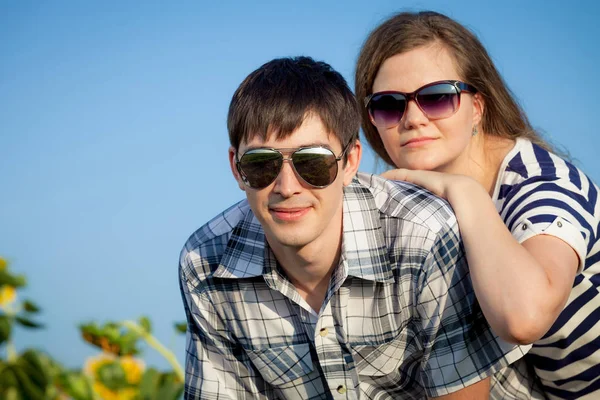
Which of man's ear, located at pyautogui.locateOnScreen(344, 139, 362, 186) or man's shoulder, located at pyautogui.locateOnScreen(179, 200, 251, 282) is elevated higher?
man's ear, located at pyautogui.locateOnScreen(344, 139, 362, 186)

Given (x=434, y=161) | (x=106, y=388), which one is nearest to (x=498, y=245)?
(x=434, y=161)

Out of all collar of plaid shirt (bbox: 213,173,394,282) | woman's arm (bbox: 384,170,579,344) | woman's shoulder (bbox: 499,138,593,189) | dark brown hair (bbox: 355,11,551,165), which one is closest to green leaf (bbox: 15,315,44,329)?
collar of plaid shirt (bbox: 213,173,394,282)

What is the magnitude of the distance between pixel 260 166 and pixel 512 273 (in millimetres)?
1126

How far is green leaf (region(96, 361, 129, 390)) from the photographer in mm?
3205

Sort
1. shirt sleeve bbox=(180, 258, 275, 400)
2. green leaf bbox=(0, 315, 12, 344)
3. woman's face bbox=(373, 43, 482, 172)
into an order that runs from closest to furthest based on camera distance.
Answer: green leaf bbox=(0, 315, 12, 344) → shirt sleeve bbox=(180, 258, 275, 400) → woman's face bbox=(373, 43, 482, 172)

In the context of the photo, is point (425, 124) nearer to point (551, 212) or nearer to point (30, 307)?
point (551, 212)

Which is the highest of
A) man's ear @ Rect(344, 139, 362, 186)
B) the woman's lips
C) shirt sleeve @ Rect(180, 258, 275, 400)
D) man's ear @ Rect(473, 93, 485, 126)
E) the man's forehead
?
man's ear @ Rect(473, 93, 485, 126)

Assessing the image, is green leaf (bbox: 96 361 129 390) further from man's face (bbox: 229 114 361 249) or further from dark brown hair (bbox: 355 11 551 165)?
dark brown hair (bbox: 355 11 551 165)

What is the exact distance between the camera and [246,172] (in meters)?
3.25

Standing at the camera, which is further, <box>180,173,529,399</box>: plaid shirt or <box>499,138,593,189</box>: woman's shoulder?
<box>499,138,593,189</box>: woman's shoulder

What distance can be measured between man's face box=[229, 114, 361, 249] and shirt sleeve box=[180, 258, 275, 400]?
612mm

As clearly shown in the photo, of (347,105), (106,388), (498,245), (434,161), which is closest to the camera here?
(498,245)

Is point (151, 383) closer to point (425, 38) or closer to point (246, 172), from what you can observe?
point (246, 172)

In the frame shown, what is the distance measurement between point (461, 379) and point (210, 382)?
1.23 metres
